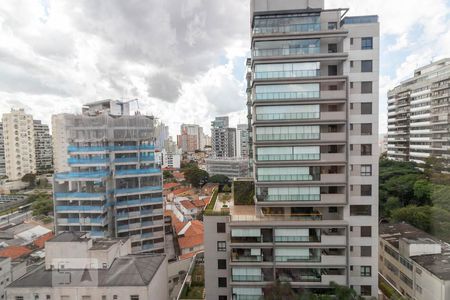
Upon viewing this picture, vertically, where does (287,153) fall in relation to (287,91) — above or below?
below

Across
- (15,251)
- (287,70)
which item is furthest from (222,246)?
(15,251)

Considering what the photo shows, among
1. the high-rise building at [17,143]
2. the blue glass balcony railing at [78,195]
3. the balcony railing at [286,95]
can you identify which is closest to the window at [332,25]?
the balcony railing at [286,95]

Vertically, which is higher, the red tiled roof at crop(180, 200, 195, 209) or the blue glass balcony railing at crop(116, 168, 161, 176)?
the blue glass balcony railing at crop(116, 168, 161, 176)

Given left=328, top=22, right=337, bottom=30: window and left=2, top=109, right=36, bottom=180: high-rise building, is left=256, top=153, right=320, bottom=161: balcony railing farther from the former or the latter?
left=2, top=109, right=36, bottom=180: high-rise building

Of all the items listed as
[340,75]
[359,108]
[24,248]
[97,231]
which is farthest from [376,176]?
[24,248]

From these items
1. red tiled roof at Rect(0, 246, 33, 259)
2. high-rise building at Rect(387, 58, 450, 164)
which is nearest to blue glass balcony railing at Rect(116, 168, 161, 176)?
red tiled roof at Rect(0, 246, 33, 259)

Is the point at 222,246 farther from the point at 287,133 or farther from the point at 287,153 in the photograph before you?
the point at 287,133

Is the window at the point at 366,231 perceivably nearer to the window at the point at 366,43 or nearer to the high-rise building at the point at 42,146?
the window at the point at 366,43
